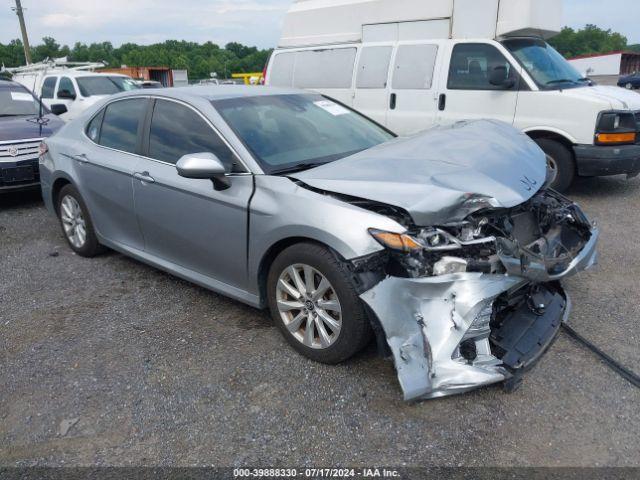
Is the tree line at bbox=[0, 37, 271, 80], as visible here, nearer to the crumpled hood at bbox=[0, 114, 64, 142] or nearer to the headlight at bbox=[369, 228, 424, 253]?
the crumpled hood at bbox=[0, 114, 64, 142]

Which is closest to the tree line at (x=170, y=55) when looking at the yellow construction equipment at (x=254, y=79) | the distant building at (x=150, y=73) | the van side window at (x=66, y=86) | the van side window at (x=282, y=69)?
the distant building at (x=150, y=73)

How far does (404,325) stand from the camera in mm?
2660

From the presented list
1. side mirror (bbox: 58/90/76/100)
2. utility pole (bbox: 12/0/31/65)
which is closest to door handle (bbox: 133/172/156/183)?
side mirror (bbox: 58/90/76/100)

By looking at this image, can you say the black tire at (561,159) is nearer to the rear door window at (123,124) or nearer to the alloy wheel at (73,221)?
the rear door window at (123,124)

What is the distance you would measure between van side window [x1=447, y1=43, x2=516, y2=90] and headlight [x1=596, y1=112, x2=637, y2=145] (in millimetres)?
1202

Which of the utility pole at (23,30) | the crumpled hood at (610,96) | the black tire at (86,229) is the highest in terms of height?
the utility pole at (23,30)

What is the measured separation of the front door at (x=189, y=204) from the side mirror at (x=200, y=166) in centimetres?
17

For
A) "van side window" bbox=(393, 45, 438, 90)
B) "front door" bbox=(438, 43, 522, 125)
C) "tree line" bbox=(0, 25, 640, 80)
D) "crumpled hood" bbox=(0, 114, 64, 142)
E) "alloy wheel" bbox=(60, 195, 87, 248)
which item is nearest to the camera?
"alloy wheel" bbox=(60, 195, 87, 248)

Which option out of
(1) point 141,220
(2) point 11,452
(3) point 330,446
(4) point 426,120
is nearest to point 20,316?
(1) point 141,220

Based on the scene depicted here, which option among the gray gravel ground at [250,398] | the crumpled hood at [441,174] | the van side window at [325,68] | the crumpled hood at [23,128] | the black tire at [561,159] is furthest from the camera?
the van side window at [325,68]

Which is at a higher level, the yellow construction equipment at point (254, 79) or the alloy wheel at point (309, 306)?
the yellow construction equipment at point (254, 79)

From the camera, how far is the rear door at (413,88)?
7.06 metres

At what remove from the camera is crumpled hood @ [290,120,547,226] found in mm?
2801

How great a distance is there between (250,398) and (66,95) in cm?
1199
